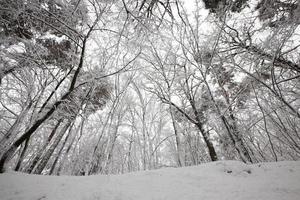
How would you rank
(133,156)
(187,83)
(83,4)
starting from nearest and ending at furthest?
(83,4) < (187,83) < (133,156)

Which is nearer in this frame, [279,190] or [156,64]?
[279,190]

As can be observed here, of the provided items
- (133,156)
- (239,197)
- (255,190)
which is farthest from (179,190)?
(133,156)

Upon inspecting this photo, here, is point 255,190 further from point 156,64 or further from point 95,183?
point 156,64

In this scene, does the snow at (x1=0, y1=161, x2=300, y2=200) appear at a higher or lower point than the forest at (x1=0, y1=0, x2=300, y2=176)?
lower

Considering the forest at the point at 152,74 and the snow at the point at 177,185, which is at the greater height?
the forest at the point at 152,74

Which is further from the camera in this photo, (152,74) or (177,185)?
(152,74)

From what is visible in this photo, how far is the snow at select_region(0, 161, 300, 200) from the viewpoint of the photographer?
2.82 m

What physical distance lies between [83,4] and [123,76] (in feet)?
19.5

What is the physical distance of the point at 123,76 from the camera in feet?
30.8

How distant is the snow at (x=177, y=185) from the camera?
2822 mm

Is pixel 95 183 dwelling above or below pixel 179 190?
above

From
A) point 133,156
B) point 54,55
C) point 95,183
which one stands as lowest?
point 95,183

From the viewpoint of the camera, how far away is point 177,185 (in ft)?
11.1

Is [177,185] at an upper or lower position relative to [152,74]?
lower
